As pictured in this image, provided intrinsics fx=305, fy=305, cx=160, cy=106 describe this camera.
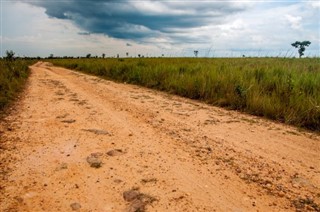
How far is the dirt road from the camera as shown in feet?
8.90

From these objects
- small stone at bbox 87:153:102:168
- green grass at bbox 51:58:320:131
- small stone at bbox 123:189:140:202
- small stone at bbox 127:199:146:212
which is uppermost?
green grass at bbox 51:58:320:131

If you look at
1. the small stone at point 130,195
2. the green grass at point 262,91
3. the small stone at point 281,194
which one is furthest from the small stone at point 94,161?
the green grass at point 262,91

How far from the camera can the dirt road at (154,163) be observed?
107 inches

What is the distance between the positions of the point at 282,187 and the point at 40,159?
2718 mm

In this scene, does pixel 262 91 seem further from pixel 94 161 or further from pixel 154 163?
pixel 94 161

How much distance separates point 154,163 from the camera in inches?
139

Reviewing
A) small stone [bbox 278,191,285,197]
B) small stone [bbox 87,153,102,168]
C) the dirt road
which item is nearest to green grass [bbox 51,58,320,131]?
the dirt road

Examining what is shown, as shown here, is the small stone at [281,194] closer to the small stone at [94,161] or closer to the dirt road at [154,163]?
the dirt road at [154,163]

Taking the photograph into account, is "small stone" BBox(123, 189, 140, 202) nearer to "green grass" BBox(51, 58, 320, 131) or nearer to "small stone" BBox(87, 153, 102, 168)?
"small stone" BBox(87, 153, 102, 168)

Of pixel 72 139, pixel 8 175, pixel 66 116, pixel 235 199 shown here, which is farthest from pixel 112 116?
pixel 235 199

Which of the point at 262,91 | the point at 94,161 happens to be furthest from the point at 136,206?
the point at 262,91

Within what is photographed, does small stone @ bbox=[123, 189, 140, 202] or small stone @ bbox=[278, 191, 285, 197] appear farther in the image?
small stone @ bbox=[278, 191, 285, 197]

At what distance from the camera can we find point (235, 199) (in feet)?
8.99

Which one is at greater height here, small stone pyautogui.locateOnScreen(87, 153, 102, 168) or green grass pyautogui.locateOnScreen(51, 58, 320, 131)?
green grass pyautogui.locateOnScreen(51, 58, 320, 131)
